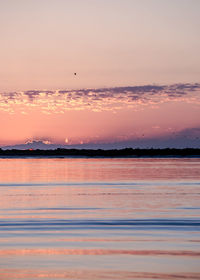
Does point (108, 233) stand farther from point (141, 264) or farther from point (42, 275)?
point (42, 275)

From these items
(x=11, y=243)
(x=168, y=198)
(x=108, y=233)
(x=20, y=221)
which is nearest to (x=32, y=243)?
(x=11, y=243)

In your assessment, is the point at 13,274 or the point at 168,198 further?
the point at 168,198

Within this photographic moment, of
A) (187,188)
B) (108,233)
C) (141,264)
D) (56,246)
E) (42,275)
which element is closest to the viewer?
(42,275)

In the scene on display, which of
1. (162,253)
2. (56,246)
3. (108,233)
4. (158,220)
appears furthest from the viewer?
(158,220)

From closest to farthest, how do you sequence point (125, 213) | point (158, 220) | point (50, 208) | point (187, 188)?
point (158, 220) < point (125, 213) < point (50, 208) < point (187, 188)

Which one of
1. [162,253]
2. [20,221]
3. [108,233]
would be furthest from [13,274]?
[20,221]

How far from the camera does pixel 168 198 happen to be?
2750cm

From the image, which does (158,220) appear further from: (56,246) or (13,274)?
(13,274)

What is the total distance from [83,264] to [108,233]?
4.29 m

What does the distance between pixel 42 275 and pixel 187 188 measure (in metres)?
23.2

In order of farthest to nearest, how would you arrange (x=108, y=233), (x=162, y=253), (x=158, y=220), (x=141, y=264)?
(x=158, y=220) < (x=108, y=233) < (x=162, y=253) < (x=141, y=264)

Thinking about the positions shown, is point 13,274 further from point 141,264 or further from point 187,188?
point 187,188

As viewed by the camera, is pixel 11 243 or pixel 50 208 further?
pixel 50 208

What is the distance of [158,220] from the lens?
1934 centimetres
